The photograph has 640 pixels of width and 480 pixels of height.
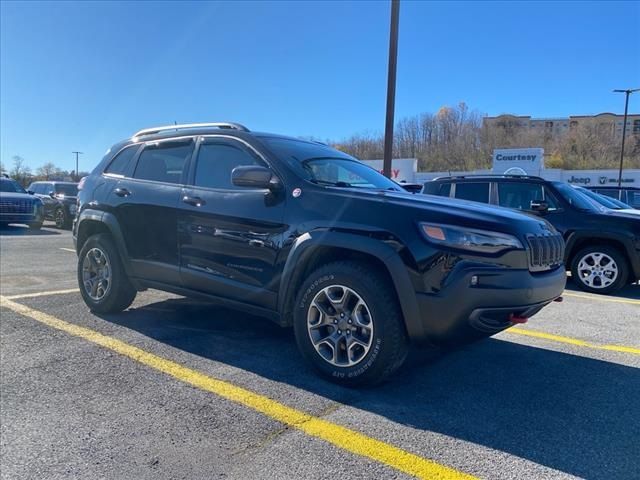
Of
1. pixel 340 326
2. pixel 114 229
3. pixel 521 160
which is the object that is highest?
pixel 521 160

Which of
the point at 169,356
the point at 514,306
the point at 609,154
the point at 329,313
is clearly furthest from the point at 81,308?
the point at 609,154

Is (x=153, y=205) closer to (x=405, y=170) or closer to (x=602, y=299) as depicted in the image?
(x=602, y=299)

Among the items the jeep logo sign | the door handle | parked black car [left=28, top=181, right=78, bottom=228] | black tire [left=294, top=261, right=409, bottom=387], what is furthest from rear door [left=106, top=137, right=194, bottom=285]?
the jeep logo sign

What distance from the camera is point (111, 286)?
4.89 m

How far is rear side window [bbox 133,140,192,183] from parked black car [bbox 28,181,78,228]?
47.6 ft

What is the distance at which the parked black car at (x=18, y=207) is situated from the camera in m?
16.1

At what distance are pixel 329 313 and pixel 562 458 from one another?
1589 mm

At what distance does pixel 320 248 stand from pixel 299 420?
1.15 meters

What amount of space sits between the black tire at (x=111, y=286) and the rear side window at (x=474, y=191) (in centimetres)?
591

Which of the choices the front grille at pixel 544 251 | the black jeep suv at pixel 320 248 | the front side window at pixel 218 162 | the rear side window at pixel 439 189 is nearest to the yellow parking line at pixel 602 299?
the rear side window at pixel 439 189

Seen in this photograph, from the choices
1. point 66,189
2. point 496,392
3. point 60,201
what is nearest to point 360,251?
point 496,392

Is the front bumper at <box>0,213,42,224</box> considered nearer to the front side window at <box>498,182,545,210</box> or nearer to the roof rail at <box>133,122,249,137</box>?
the roof rail at <box>133,122,249,137</box>

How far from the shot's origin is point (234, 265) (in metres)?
3.88

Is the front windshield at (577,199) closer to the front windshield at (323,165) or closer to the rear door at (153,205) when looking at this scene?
the front windshield at (323,165)
